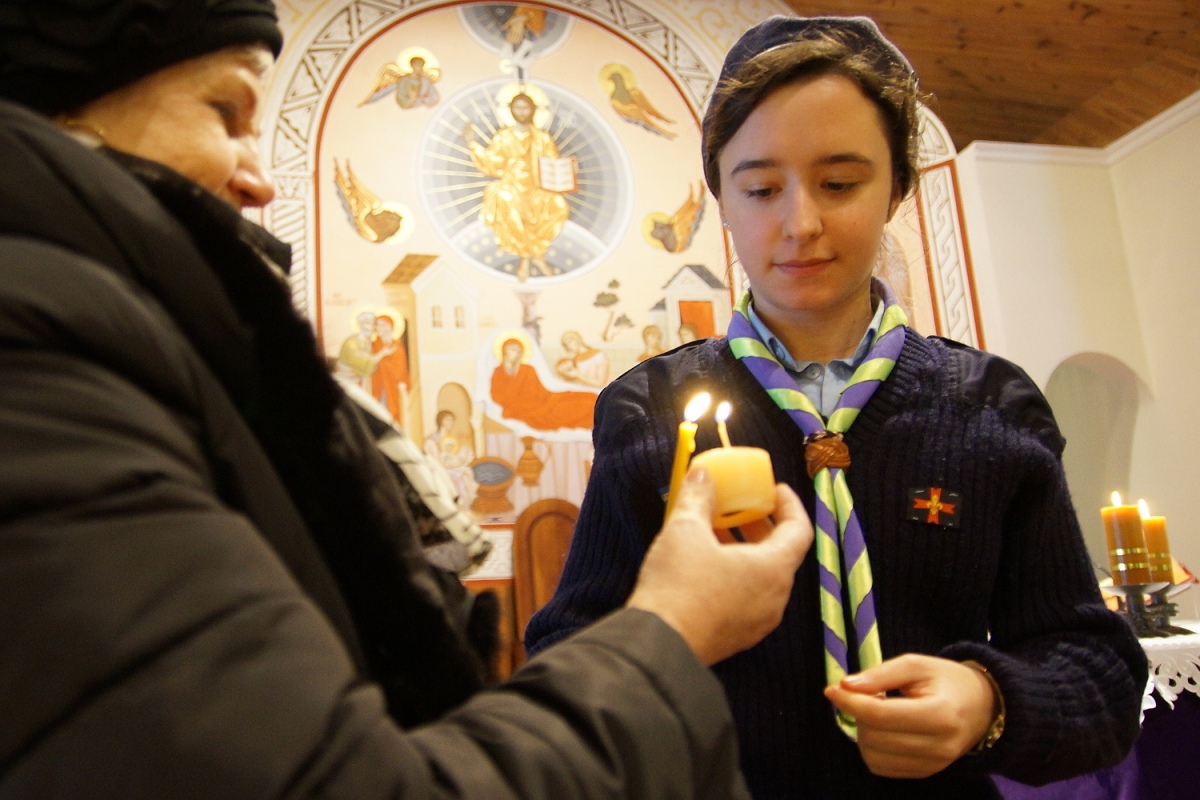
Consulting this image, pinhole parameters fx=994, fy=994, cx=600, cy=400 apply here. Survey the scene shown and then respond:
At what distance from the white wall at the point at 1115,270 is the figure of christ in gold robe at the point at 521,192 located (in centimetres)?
292

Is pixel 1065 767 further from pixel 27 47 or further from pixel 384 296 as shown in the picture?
pixel 384 296

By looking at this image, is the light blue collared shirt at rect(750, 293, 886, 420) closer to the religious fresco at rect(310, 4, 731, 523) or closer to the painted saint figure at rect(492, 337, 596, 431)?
the religious fresco at rect(310, 4, 731, 523)

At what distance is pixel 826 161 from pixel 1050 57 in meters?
6.70

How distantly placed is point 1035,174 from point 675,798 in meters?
7.45

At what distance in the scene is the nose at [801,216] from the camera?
1.38 metres

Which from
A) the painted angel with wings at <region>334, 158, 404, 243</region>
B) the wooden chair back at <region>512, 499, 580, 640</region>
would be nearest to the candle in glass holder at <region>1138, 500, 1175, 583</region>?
the wooden chair back at <region>512, 499, 580, 640</region>

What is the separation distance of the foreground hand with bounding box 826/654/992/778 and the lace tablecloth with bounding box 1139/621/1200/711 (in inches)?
70.7

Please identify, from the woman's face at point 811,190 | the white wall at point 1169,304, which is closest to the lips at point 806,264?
the woman's face at point 811,190

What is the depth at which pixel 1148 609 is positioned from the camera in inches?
119

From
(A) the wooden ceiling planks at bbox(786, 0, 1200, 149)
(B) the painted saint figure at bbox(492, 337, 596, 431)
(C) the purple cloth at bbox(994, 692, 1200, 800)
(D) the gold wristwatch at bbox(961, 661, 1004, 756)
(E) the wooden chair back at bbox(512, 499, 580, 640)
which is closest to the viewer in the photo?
(D) the gold wristwatch at bbox(961, 661, 1004, 756)

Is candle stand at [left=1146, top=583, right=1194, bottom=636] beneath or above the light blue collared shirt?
beneath

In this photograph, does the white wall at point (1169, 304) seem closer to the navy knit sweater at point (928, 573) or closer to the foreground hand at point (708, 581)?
the navy knit sweater at point (928, 573)

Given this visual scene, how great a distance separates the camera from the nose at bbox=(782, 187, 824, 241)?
4.54ft

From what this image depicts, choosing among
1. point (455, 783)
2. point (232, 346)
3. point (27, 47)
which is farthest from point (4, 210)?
point (455, 783)
